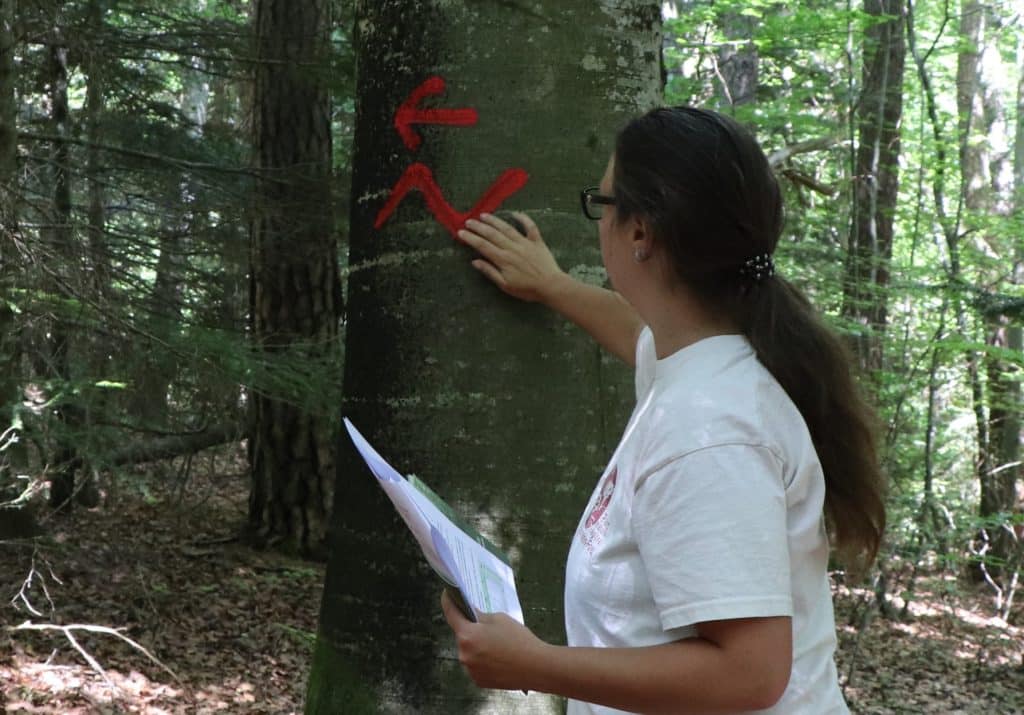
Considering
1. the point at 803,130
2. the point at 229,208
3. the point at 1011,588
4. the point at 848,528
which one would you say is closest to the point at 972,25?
the point at 803,130

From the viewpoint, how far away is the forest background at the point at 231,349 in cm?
576

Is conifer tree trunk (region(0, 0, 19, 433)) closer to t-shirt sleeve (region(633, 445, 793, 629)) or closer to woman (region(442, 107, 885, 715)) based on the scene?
woman (region(442, 107, 885, 715))

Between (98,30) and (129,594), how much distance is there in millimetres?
3760

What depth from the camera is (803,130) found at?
11.8 metres

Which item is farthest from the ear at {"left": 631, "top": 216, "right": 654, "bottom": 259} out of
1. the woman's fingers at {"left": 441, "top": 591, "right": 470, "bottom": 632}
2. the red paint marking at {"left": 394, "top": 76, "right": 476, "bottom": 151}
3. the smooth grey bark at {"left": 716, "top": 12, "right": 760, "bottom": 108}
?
the smooth grey bark at {"left": 716, "top": 12, "right": 760, "bottom": 108}

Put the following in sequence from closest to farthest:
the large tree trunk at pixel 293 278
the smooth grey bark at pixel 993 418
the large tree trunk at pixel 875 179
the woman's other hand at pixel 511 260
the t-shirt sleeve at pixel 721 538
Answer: the t-shirt sleeve at pixel 721 538 → the woman's other hand at pixel 511 260 → the large tree trunk at pixel 293 278 → the large tree trunk at pixel 875 179 → the smooth grey bark at pixel 993 418

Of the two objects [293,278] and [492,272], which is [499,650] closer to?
[492,272]

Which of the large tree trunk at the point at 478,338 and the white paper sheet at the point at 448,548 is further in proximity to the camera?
the large tree trunk at the point at 478,338

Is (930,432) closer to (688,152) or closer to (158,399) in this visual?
(158,399)

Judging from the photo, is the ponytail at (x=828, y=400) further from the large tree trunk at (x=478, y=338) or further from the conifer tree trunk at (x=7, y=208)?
the conifer tree trunk at (x=7, y=208)

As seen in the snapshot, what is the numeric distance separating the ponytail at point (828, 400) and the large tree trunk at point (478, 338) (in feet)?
2.68

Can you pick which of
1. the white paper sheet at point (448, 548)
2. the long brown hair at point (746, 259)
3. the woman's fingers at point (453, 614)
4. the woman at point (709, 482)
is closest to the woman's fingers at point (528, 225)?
the woman at point (709, 482)

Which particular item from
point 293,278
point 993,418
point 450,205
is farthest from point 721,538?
point 993,418

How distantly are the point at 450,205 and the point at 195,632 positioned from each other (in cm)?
532
